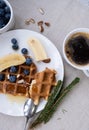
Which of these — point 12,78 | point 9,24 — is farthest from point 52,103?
point 9,24

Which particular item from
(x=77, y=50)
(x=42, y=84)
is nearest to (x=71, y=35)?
(x=77, y=50)

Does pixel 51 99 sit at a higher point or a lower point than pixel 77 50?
lower

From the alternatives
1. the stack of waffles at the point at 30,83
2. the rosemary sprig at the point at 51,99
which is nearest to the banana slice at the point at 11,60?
the stack of waffles at the point at 30,83

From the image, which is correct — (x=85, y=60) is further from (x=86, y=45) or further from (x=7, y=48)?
(x=7, y=48)

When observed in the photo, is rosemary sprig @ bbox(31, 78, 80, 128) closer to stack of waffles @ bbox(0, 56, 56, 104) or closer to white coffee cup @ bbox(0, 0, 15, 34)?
stack of waffles @ bbox(0, 56, 56, 104)

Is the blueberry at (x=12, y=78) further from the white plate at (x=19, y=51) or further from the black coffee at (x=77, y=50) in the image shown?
the black coffee at (x=77, y=50)

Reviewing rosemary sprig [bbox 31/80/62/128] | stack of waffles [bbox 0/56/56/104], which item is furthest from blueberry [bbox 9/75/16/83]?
rosemary sprig [bbox 31/80/62/128]

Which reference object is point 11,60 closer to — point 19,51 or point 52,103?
point 19,51
